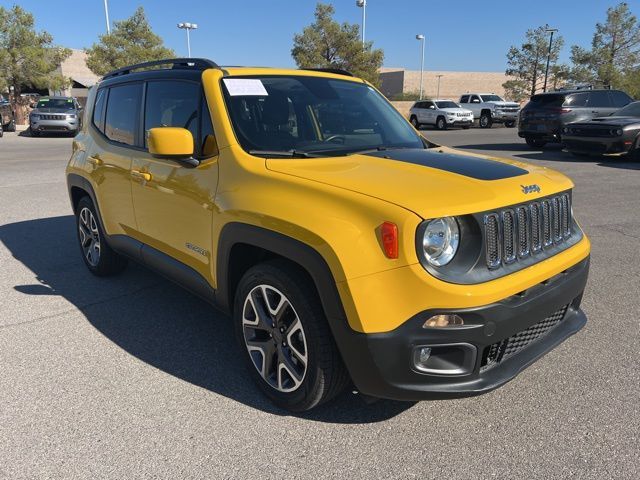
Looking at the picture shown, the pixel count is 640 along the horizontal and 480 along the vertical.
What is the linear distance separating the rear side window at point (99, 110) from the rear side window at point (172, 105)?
3.41 ft

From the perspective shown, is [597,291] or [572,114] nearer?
[597,291]

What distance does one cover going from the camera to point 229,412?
2.86 m

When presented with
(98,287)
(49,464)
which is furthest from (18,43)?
(49,464)

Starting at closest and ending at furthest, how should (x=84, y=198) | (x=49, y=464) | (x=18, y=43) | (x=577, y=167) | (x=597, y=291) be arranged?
(x=49, y=464), (x=597, y=291), (x=84, y=198), (x=577, y=167), (x=18, y=43)

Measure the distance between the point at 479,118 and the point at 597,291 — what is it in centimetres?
2854

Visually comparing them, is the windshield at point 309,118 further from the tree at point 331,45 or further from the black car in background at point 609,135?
the tree at point 331,45

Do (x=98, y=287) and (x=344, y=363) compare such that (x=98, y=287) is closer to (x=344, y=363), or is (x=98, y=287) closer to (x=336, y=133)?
(x=336, y=133)

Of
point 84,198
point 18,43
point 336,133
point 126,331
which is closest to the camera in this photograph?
point 336,133

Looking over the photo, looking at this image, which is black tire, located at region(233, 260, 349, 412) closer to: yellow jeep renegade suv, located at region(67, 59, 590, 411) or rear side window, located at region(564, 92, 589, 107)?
yellow jeep renegade suv, located at region(67, 59, 590, 411)

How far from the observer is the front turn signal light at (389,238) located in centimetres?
223

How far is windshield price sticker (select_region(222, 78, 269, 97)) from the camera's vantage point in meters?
3.24

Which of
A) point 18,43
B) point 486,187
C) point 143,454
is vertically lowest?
point 143,454

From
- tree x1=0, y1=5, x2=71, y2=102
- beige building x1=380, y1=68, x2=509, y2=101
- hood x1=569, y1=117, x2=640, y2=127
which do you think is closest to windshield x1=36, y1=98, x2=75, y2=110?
tree x1=0, y1=5, x2=71, y2=102

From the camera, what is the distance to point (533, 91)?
137 ft
